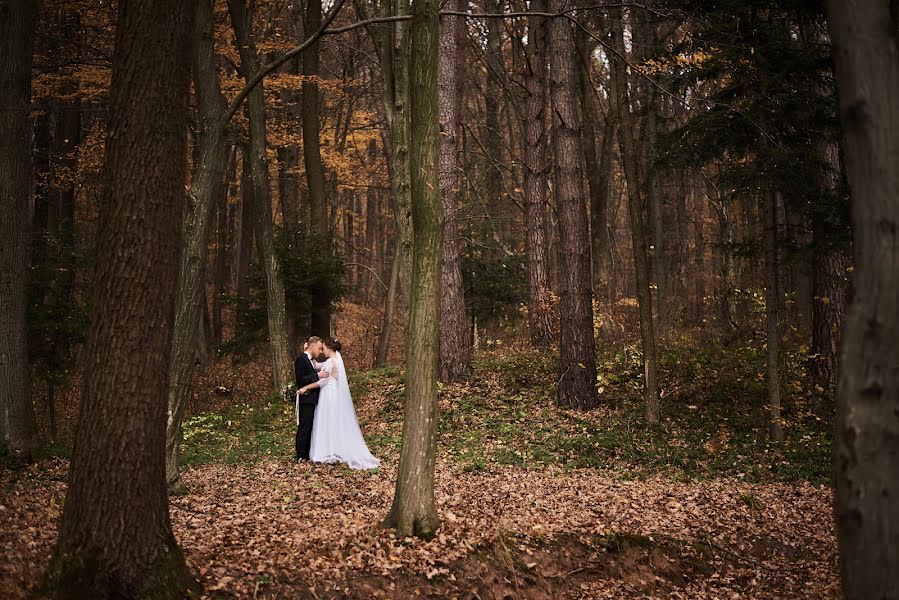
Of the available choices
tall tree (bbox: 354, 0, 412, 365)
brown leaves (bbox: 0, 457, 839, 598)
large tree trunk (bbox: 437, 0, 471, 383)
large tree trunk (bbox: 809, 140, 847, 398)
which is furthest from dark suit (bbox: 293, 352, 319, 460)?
large tree trunk (bbox: 809, 140, 847, 398)

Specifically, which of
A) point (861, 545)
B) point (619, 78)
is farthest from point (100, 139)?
point (861, 545)

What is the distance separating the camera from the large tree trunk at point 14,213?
9648 millimetres

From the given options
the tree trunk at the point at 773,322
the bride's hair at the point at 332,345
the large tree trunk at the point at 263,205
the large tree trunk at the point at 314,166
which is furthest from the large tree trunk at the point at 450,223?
the tree trunk at the point at 773,322

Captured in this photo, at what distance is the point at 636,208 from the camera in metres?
12.3

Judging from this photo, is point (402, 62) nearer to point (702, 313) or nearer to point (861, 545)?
point (861, 545)

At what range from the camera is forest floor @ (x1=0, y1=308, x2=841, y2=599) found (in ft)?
21.8

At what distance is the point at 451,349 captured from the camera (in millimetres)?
15203

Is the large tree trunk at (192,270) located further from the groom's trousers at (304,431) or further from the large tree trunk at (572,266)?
the large tree trunk at (572,266)

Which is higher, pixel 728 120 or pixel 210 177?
pixel 728 120

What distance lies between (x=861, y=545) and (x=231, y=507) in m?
6.42

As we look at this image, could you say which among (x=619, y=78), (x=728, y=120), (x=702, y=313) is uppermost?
(x=619, y=78)

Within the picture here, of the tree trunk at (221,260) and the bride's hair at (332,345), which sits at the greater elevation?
the tree trunk at (221,260)

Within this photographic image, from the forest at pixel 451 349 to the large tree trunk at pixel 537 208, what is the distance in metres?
0.09

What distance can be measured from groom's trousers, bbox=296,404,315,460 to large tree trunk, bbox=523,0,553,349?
304 inches
